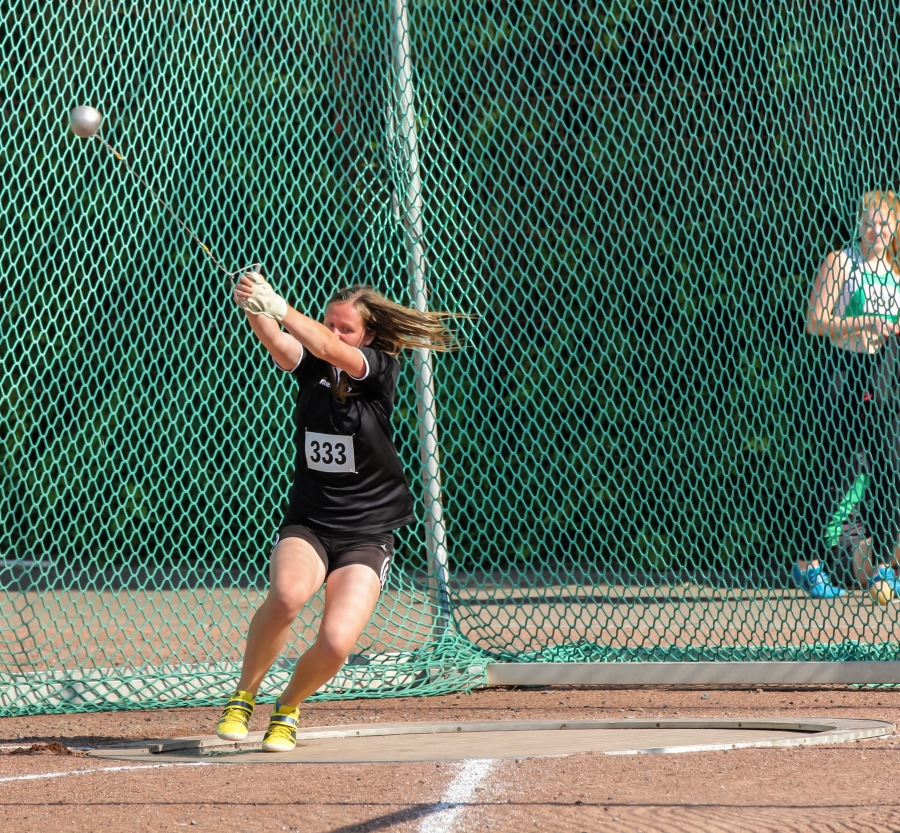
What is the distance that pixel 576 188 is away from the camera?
7387 millimetres

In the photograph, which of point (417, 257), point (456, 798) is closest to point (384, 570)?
point (456, 798)

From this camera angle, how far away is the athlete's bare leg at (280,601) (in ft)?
14.2

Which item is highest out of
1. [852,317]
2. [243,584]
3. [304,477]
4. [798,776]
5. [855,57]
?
[855,57]

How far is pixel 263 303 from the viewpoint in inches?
170

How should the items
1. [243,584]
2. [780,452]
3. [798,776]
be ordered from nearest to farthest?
[798,776] < [780,452] < [243,584]

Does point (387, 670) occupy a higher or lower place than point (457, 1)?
lower

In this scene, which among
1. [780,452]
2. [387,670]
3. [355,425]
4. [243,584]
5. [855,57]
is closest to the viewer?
[355,425]

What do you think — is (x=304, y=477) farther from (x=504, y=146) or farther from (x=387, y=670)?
(x=504, y=146)

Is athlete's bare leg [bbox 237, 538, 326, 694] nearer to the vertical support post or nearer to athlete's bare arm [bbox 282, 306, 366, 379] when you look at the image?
athlete's bare arm [bbox 282, 306, 366, 379]

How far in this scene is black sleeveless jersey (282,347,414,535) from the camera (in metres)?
4.60

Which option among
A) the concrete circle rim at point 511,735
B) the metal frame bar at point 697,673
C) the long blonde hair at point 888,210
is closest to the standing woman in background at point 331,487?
the concrete circle rim at point 511,735

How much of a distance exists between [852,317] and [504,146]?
2119 millimetres

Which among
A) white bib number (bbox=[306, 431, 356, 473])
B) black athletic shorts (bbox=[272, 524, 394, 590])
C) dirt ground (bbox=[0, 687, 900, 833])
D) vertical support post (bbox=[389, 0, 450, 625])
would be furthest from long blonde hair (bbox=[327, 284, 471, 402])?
dirt ground (bbox=[0, 687, 900, 833])

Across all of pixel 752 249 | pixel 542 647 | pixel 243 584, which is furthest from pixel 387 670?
pixel 752 249
